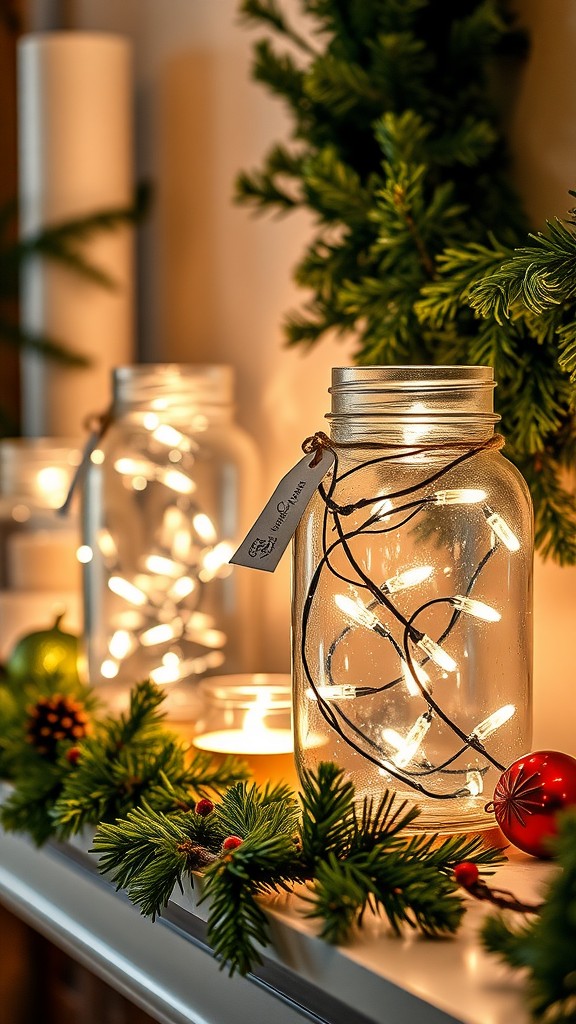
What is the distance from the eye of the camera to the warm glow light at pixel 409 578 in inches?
23.7

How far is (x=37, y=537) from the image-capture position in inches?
44.4

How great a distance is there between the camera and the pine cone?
759 mm

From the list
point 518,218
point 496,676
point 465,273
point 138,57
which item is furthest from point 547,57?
point 138,57

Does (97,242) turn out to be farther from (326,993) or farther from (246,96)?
(326,993)

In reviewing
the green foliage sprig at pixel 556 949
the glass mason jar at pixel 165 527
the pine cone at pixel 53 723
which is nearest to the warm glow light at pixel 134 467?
the glass mason jar at pixel 165 527

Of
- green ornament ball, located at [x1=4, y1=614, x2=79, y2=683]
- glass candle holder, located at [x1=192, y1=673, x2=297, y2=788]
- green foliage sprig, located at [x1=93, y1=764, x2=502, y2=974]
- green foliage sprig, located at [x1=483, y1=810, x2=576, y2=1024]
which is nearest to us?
green foliage sprig, located at [x1=483, y1=810, x2=576, y2=1024]

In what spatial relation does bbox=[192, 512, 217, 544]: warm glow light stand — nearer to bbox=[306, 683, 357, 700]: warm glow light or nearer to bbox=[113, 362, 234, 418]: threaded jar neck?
bbox=[113, 362, 234, 418]: threaded jar neck

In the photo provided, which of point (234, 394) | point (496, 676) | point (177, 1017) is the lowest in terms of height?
point (177, 1017)

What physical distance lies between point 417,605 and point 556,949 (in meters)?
0.25

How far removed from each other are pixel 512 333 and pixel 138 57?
2.75 feet

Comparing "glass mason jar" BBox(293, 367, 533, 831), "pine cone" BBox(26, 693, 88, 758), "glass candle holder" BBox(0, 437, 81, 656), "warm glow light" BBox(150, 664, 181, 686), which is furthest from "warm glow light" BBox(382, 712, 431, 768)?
"glass candle holder" BBox(0, 437, 81, 656)

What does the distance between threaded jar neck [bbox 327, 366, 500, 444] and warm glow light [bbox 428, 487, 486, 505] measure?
28mm

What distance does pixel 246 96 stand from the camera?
1.10m

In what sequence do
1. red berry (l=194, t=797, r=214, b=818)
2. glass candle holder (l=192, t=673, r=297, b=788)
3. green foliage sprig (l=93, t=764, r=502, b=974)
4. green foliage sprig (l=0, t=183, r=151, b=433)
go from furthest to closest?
green foliage sprig (l=0, t=183, r=151, b=433) → glass candle holder (l=192, t=673, r=297, b=788) → red berry (l=194, t=797, r=214, b=818) → green foliage sprig (l=93, t=764, r=502, b=974)
